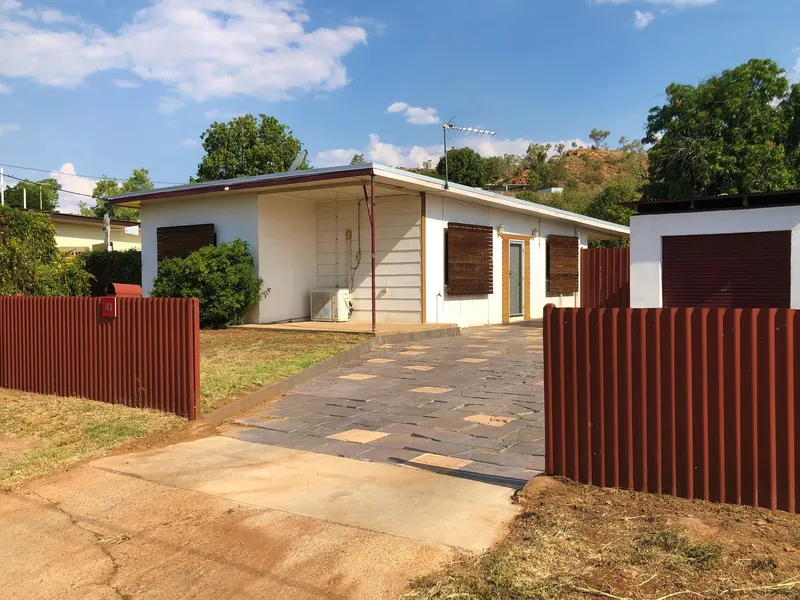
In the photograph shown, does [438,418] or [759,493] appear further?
[438,418]

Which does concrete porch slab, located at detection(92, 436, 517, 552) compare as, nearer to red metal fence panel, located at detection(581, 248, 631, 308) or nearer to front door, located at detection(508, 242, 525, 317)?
front door, located at detection(508, 242, 525, 317)

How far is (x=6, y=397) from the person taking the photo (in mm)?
8438

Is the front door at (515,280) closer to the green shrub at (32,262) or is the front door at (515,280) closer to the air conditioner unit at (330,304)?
the air conditioner unit at (330,304)

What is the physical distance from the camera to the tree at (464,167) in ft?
149

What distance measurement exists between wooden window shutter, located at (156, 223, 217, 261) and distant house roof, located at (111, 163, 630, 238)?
81cm

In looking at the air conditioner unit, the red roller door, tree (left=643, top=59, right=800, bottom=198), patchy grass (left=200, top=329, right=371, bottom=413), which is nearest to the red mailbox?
patchy grass (left=200, top=329, right=371, bottom=413)

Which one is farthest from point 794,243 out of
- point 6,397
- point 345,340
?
point 6,397

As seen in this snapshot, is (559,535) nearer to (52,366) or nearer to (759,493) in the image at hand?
(759,493)

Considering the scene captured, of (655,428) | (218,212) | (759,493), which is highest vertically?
(218,212)

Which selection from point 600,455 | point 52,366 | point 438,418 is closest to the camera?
point 600,455

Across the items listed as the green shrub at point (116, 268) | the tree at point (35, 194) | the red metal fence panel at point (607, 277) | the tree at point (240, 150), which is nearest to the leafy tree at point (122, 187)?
the tree at point (35, 194)

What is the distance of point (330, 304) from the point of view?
15.8 m

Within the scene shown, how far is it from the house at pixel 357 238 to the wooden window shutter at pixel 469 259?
0.03m

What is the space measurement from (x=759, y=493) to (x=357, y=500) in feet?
8.15
